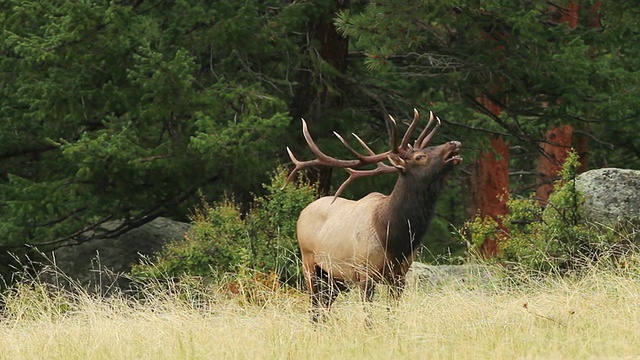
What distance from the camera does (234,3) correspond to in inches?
622

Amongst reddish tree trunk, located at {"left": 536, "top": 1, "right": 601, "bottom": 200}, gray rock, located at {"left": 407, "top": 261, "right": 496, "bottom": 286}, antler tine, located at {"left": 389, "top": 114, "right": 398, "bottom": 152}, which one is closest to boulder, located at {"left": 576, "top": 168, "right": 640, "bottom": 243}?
gray rock, located at {"left": 407, "top": 261, "right": 496, "bottom": 286}

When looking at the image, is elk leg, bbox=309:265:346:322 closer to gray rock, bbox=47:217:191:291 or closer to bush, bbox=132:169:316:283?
bush, bbox=132:169:316:283

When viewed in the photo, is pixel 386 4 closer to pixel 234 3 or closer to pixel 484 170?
pixel 234 3

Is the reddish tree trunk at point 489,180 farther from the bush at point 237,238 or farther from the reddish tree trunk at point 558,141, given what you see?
the bush at point 237,238

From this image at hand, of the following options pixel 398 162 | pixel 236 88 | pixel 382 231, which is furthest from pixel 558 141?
pixel 382 231

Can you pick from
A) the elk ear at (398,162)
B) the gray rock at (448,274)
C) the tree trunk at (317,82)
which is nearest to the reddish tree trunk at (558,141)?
the tree trunk at (317,82)

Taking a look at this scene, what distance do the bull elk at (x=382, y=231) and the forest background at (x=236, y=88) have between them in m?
3.79

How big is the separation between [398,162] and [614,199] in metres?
3.20

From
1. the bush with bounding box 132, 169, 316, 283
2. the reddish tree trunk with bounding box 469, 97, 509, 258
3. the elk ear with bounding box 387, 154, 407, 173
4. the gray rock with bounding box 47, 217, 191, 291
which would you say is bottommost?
the gray rock with bounding box 47, 217, 191, 291

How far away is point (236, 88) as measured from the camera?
15.6 metres

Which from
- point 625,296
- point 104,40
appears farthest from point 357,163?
point 104,40

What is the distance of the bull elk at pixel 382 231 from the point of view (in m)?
9.94

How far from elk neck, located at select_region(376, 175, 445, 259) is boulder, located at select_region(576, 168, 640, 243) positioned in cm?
281

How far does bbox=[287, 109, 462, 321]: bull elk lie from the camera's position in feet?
32.6
